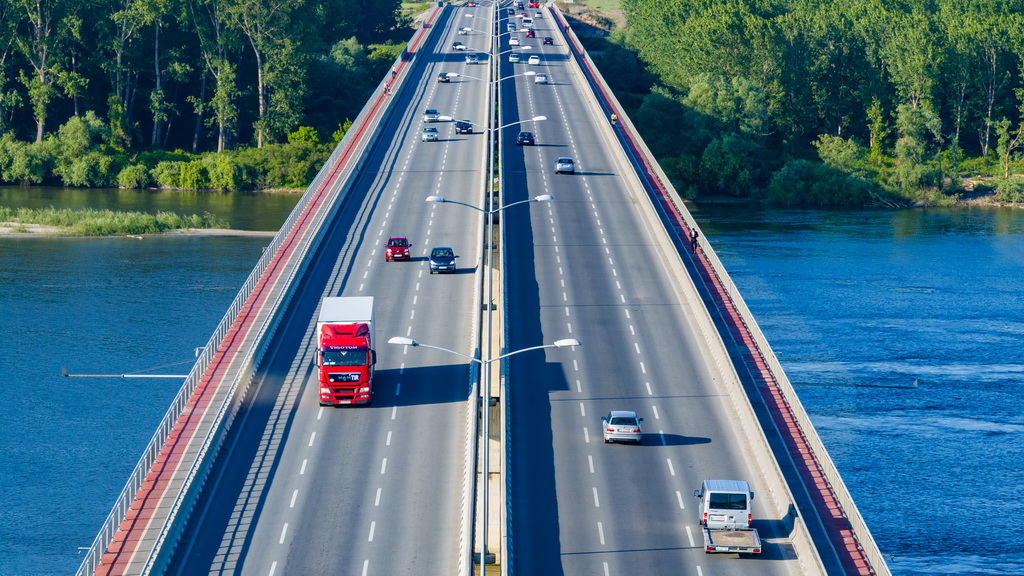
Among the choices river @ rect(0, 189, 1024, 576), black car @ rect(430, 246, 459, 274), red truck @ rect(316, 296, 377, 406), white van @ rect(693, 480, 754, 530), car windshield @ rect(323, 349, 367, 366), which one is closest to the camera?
white van @ rect(693, 480, 754, 530)

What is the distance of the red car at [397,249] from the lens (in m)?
80.4

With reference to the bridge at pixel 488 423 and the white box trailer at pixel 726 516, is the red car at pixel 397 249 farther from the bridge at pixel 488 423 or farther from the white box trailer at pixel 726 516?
the white box trailer at pixel 726 516

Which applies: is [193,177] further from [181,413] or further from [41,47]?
[181,413]

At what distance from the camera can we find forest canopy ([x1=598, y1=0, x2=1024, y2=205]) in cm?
14888

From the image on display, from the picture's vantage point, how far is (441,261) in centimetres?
7775

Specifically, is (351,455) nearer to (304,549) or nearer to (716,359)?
(304,549)

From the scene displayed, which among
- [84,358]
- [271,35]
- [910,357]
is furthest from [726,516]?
[271,35]

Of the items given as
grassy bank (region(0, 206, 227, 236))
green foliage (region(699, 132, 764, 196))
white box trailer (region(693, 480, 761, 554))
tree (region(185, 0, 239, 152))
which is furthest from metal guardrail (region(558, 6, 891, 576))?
tree (region(185, 0, 239, 152))

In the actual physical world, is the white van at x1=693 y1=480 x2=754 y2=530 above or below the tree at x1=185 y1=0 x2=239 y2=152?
below

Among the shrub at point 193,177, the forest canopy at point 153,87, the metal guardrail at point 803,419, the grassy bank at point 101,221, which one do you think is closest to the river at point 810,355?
the grassy bank at point 101,221

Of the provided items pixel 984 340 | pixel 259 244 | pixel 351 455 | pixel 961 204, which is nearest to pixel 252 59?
pixel 259 244

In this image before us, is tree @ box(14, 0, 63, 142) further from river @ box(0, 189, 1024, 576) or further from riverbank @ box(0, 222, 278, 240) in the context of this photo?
riverbank @ box(0, 222, 278, 240)

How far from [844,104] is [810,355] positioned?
282ft

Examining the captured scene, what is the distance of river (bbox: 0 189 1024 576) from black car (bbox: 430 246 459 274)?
15.6 metres
